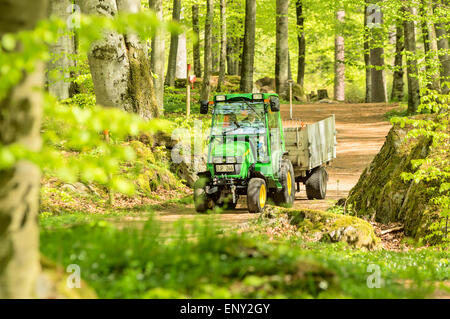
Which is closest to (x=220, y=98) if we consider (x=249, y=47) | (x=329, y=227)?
(x=329, y=227)

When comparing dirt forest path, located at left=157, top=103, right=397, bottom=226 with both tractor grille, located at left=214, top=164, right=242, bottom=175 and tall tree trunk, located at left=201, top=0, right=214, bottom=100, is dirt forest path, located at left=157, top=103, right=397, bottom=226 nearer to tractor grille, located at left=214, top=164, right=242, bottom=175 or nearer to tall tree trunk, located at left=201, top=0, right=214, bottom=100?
tractor grille, located at left=214, top=164, right=242, bottom=175

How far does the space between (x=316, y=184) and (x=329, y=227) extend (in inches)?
238

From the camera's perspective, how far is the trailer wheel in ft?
49.8

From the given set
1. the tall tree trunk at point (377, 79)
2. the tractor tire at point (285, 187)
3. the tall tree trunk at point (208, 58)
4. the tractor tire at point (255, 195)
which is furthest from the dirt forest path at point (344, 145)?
the tall tree trunk at point (208, 58)

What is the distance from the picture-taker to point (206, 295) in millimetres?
4168

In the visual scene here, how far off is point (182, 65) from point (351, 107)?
12.4 metres

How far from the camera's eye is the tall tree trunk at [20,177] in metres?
3.17

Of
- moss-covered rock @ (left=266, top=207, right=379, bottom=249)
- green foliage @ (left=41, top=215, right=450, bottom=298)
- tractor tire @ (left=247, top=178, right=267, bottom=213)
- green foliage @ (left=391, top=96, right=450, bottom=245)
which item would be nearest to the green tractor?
tractor tire @ (left=247, top=178, right=267, bottom=213)

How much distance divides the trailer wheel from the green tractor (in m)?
3.13

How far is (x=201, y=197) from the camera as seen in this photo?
11.2m

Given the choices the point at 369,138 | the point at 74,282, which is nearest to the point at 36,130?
the point at 74,282

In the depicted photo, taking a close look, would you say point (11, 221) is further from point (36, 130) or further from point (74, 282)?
point (74, 282)

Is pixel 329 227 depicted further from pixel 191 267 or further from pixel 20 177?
pixel 20 177

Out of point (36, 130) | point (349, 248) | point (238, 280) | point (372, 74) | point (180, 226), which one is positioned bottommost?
point (349, 248)
